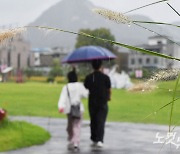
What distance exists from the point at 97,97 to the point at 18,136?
216 centimetres

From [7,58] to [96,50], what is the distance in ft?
243

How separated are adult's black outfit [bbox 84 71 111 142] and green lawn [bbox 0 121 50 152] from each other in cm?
125

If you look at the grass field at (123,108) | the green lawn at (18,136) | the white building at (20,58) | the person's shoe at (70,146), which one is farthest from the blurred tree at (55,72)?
the person's shoe at (70,146)

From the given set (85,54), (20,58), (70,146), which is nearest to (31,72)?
(20,58)

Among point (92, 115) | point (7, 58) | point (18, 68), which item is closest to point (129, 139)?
Result: point (92, 115)

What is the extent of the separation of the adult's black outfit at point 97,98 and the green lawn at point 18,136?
125cm


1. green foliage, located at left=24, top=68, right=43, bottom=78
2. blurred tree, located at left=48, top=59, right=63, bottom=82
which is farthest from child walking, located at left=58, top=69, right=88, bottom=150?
green foliage, located at left=24, top=68, right=43, bottom=78

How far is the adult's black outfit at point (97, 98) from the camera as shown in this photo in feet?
37.0

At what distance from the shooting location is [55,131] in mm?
15523

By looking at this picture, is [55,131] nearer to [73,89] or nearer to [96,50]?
[96,50]

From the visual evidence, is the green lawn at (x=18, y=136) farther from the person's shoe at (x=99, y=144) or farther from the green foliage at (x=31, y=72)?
the green foliage at (x=31, y=72)

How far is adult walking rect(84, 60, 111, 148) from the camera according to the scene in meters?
11.3

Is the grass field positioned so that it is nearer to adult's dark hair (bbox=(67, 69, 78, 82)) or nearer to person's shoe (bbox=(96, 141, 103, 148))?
person's shoe (bbox=(96, 141, 103, 148))

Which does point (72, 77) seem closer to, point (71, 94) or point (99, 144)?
point (71, 94)
